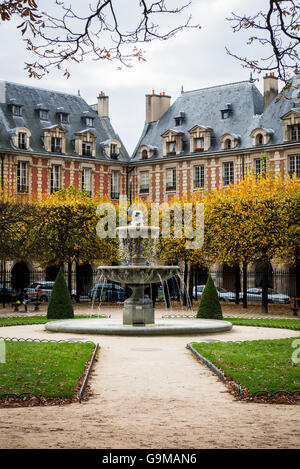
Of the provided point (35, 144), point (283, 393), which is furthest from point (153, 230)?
point (35, 144)

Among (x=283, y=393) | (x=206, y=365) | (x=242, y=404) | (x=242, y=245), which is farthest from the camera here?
(x=242, y=245)

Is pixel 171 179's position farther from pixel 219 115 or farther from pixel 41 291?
pixel 41 291

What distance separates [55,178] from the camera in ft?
145

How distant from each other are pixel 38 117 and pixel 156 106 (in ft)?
30.8

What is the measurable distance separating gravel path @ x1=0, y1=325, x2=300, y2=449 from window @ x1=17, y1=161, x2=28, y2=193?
3190 cm

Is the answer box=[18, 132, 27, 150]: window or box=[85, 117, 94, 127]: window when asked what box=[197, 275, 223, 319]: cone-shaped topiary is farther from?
box=[85, 117, 94, 127]: window

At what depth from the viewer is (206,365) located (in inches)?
463

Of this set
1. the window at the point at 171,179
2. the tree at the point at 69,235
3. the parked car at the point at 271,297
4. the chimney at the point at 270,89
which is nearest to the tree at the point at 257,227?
the parked car at the point at 271,297

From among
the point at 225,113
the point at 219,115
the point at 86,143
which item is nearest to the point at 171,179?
the point at 219,115

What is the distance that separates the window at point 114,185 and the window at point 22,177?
682cm

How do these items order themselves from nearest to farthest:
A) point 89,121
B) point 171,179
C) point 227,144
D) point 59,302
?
point 59,302, point 227,144, point 171,179, point 89,121

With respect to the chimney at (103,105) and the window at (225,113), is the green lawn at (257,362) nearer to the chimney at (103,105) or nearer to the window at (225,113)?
the window at (225,113)

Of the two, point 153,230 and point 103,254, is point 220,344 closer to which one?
point 153,230

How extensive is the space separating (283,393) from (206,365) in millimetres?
2849
